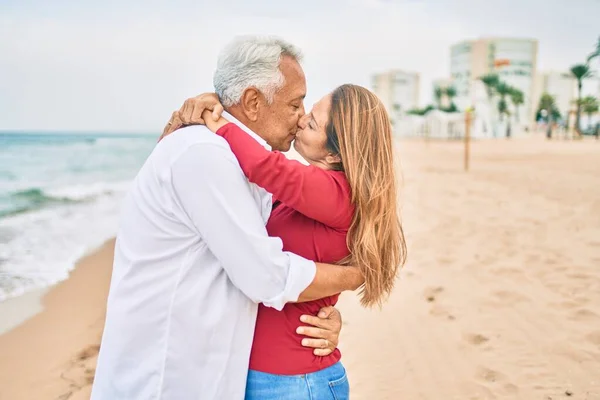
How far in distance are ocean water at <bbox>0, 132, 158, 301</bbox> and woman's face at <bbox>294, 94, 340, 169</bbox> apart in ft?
19.0

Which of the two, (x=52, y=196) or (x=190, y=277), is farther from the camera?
(x=52, y=196)

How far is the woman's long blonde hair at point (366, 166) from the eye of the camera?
1897mm

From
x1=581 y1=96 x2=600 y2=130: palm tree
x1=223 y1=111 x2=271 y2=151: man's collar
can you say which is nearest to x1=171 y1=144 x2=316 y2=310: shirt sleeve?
x1=223 y1=111 x2=271 y2=151: man's collar

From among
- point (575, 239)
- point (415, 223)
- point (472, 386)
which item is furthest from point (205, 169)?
point (415, 223)

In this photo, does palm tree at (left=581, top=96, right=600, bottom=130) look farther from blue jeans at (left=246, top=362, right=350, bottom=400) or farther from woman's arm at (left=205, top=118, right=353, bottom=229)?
blue jeans at (left=246, top=362, right=350, bottom=400)

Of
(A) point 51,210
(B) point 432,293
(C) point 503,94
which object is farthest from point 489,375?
(C) point 503,94

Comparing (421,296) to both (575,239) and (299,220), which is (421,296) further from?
(299,220)

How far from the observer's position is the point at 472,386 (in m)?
4.12

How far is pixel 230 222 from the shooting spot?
1.57 meters

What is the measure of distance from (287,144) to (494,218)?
906 centimetres

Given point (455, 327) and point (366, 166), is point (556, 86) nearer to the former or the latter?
point (455, 327)

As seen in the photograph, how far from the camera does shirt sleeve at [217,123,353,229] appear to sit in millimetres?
1711

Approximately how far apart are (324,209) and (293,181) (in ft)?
0.48

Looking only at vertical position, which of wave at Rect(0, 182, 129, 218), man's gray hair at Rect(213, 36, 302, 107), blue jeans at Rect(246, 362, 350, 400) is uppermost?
man's gray hair at Rect(213, 36, 302, 107)
